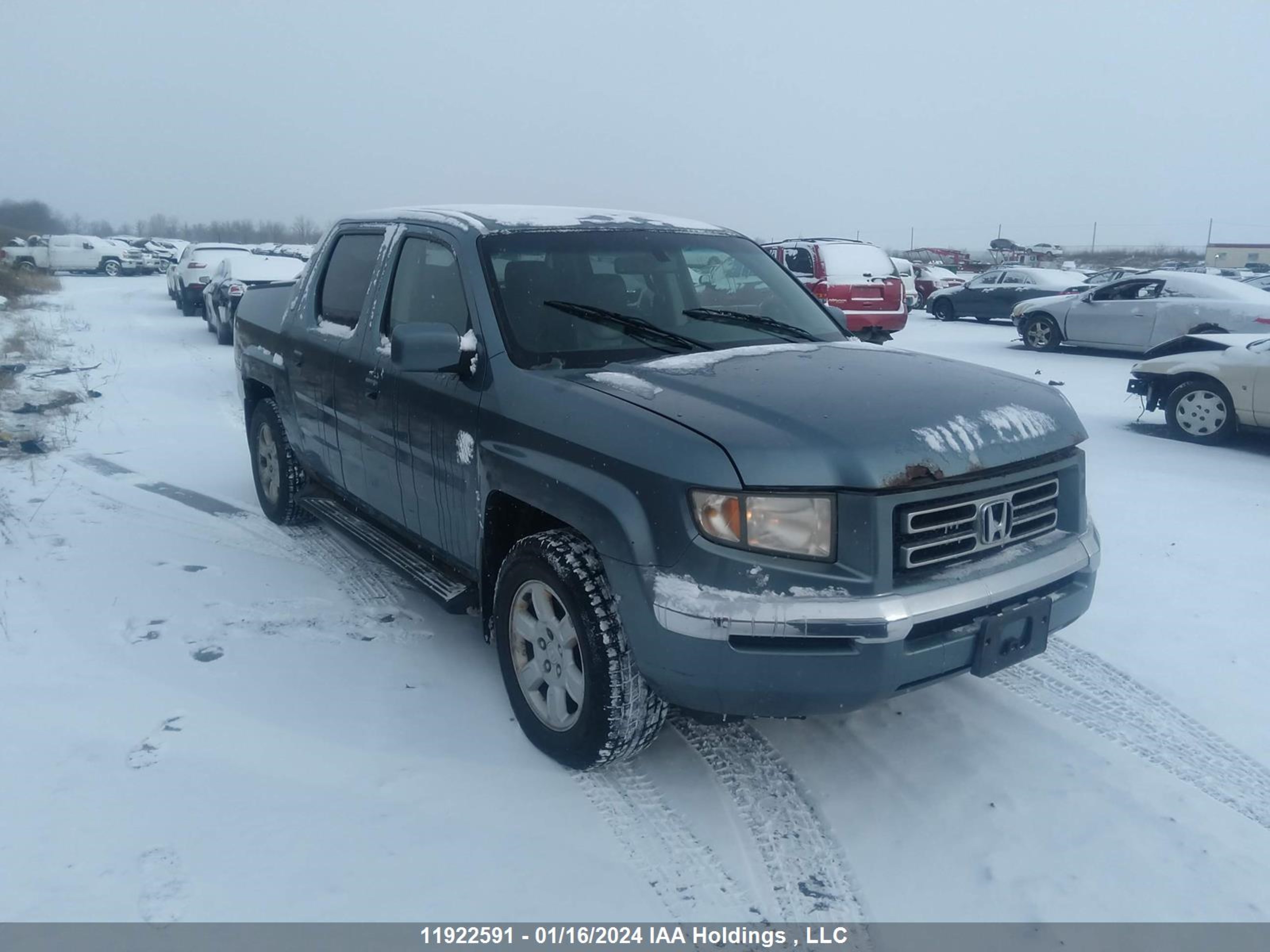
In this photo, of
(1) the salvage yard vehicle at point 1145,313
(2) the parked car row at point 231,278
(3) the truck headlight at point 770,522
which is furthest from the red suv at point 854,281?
(3) the truck headlight at point 770,522

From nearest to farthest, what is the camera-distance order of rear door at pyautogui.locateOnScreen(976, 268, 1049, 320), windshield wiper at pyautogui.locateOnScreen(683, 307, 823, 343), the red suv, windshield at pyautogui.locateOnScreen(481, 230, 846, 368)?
windshield at pyautogui.locateOnScreen(481, 230, 846, 368) < windshield wiper at pyautogui.locateOnScreen(683, 307, 823, 343) < the red suv < rear door at pyautogui.locateOnScreen(976, 268, 1049, 320)

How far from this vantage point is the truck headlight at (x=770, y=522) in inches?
108

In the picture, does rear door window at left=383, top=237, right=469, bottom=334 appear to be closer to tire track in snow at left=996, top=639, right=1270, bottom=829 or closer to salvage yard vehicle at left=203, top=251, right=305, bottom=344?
tire track in snow at left=996, top=639, right=1270, bottom=829

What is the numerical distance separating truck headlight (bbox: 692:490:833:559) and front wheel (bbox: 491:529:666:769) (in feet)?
1.55

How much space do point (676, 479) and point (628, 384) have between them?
59 cm

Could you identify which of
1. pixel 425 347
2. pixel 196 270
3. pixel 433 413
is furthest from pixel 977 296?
pixel 425 347

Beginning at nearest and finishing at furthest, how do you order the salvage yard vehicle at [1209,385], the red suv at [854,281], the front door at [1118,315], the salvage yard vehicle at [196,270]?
the salvage yard vehicle at [1209,385]
the front door at [1118,315]
the red suv at [854,281]
the salvage yard vehicle at [196,270]

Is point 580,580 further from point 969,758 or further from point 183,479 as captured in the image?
point 183,479

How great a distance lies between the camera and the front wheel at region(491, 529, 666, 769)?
119 inches

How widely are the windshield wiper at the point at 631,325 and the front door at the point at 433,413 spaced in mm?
400

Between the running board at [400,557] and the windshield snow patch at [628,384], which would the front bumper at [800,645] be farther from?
the running board at [400,557]

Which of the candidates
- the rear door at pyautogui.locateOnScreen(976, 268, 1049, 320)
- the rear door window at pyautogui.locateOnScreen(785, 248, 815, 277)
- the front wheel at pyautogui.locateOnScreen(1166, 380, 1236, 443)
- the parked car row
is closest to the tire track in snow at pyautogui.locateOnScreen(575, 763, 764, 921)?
the front wheel at pyautogui.locateOnScreen(1166, 380, 1236, 443)

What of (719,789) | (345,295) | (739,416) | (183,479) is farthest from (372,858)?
(183,479)
